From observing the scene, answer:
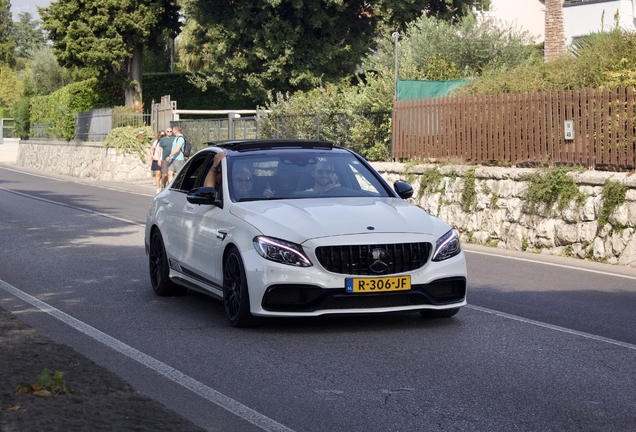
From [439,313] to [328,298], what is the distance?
4.50ft

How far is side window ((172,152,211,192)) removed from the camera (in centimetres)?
1071

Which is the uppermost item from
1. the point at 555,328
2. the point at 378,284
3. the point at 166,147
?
the point at 166,147

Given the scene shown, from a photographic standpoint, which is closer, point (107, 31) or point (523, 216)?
point (523, 216)

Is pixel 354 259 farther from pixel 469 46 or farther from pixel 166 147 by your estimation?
pixel 469 46

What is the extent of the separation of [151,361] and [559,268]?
322 inches

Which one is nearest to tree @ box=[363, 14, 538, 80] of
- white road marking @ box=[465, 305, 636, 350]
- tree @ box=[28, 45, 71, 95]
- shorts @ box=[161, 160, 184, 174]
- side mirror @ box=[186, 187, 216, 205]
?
shorts @ box=[161, 160, 184, 174]

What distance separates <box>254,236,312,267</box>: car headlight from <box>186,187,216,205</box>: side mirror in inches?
46.4

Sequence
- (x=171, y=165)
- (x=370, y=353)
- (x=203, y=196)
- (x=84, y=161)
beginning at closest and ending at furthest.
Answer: (x=370, y=353)
(x=203, y=196)
(x=171, y=165)
(x=84, y=161)

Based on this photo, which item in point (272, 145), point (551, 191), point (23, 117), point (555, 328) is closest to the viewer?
point (555, 328)

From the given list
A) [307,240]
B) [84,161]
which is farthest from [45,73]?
[307,240]

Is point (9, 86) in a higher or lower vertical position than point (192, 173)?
higher

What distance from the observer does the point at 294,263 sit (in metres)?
8.48

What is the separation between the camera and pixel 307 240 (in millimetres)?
8461

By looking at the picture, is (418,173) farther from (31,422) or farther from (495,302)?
(31,422)
